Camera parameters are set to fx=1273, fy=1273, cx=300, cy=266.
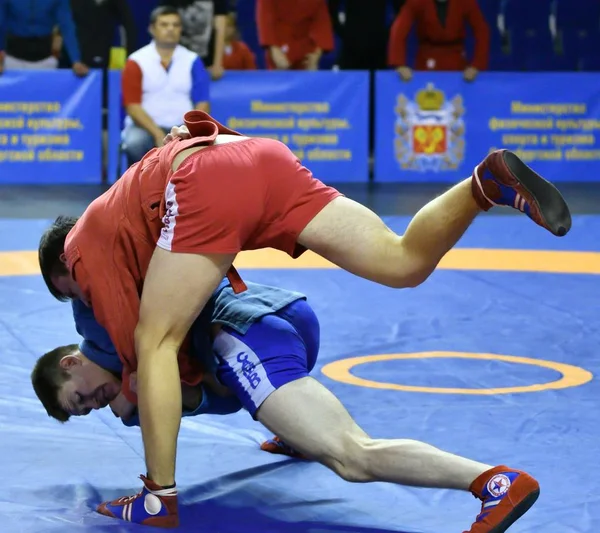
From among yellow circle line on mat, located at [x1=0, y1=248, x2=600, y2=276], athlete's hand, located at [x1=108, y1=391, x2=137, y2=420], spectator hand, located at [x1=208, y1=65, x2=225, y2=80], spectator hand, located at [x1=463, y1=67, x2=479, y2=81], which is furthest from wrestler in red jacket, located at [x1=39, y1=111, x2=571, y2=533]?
spectator hand, located at [x1=463, y1=67, x2=479, y2=81]

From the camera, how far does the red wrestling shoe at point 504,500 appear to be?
3.16 metres

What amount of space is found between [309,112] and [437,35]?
1.44 m

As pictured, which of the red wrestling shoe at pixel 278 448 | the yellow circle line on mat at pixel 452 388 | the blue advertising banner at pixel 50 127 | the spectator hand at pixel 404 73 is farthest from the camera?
the spectator hand at pixel 404 73

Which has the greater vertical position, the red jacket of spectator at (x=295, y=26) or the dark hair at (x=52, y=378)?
the red jacket of spectator at (x=295, y=26)

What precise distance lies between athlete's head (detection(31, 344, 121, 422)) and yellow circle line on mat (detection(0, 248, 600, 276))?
326 centimetres

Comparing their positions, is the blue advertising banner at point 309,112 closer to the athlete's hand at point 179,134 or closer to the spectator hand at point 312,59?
the spectator hand at point 312,59

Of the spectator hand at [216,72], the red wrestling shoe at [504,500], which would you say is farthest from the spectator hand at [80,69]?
the red wrestling shoe at [504,500]

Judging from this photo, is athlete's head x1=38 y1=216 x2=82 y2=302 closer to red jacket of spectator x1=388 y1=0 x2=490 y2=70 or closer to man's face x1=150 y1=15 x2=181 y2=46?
man's face x1=150 y1=15 x2=181 y2=46

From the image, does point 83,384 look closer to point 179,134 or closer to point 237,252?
point 237,252

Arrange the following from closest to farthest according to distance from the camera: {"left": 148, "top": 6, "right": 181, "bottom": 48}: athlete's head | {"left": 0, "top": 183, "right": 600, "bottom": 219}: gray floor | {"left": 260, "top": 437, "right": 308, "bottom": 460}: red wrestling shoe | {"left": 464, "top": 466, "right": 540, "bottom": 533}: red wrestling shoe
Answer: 1. {"left": 464, "top": 466, "right": 540, "bottom": 533}: red wrestling shoe
2. {"left": 260, "top": 437, "right": 308, "bottom": 460}: red wrestling shoe
3. {"left": 0, "top": 183, "right": 600, "bottom": 219}: gray floor
4. {"left": 148, "top": 6, "right": 181, "bottom": 48}: athlete's head

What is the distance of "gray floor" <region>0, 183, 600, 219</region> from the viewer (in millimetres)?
9312

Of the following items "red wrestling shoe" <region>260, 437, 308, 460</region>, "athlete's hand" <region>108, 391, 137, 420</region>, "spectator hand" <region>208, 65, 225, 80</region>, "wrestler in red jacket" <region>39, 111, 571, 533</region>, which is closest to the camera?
"wrestler in red jacket" <region>39, 111, 571, 533</region>

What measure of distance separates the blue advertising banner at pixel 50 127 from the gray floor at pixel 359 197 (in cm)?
19

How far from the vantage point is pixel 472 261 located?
7.53 m
